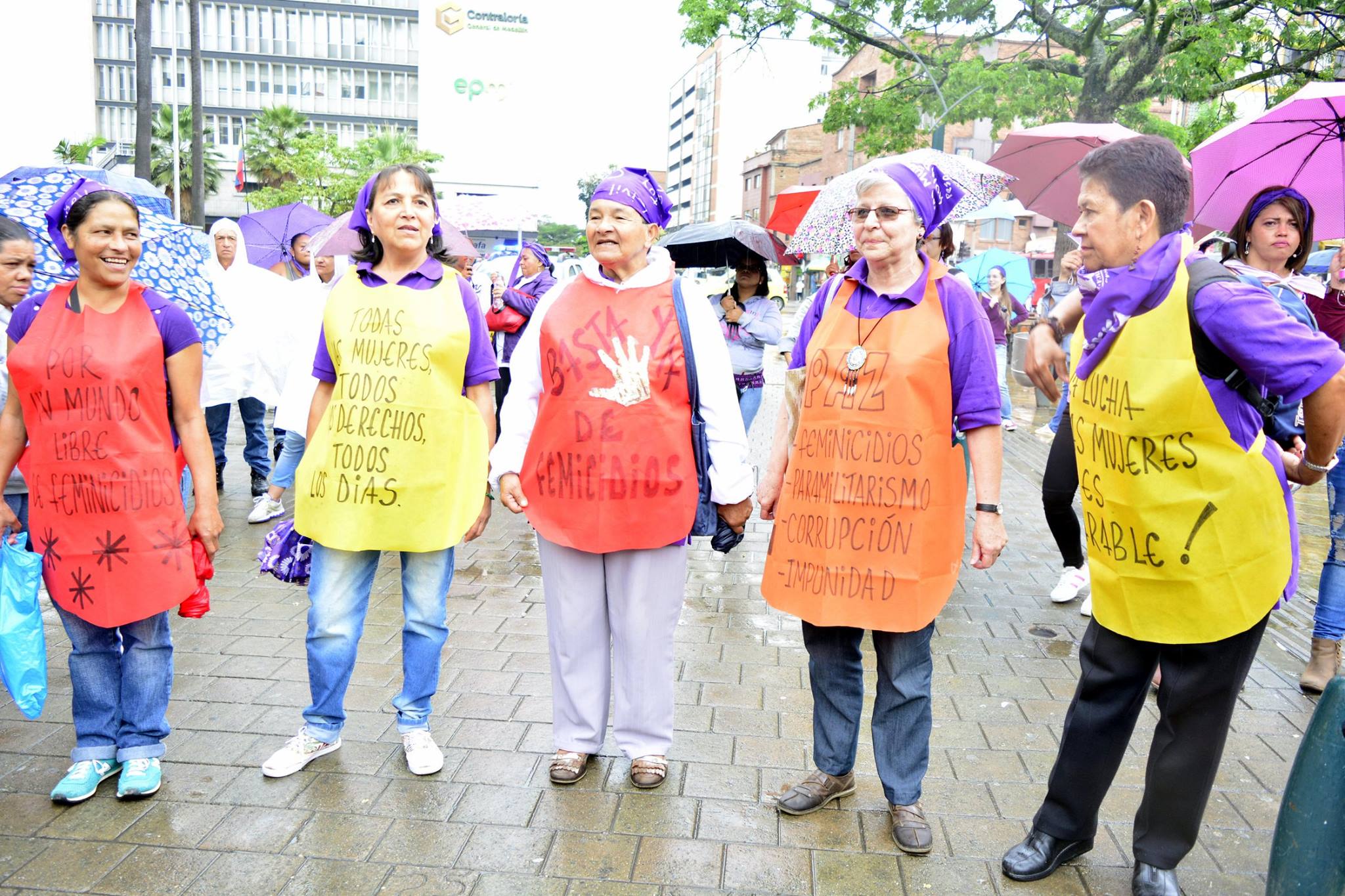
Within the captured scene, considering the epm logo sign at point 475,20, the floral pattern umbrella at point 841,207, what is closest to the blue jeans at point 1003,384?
the floral pattern umbrella at point 841,207

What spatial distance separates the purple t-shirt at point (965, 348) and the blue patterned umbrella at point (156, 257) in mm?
2293

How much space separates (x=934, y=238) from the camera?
516 centimetres

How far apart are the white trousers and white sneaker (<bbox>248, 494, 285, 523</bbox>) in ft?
13.5

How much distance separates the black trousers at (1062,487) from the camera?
17.0 ft

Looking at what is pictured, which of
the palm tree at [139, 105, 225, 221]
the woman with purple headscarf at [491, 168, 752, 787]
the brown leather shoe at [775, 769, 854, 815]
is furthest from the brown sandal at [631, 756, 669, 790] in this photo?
the palm tree at [139, 105, 225, 221]

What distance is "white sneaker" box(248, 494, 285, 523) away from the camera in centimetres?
716

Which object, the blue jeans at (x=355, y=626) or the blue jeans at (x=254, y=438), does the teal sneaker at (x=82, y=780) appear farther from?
the blue jeans at (x=254, y=438)

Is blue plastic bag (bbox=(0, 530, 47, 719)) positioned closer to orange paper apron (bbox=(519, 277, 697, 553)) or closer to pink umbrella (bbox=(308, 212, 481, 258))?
orange paper apron (bbox=(519, 277, 697, 553))

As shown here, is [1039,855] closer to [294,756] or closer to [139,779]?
[294,756]

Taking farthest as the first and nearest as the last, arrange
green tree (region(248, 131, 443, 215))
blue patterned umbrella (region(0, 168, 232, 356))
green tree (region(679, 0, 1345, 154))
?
green tree (region(248, 131, 443, 215)), green tree (region(679, 0, 1345, 154)), blue patterned umbrella (region(0, 168, 232, 356))

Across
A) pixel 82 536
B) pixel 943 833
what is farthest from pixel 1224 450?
pixel 82 536

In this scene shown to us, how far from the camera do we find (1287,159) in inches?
169

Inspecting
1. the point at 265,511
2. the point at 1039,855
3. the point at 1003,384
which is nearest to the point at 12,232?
the point at 265,511

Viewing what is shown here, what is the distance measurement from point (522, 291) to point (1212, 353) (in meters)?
6.91
